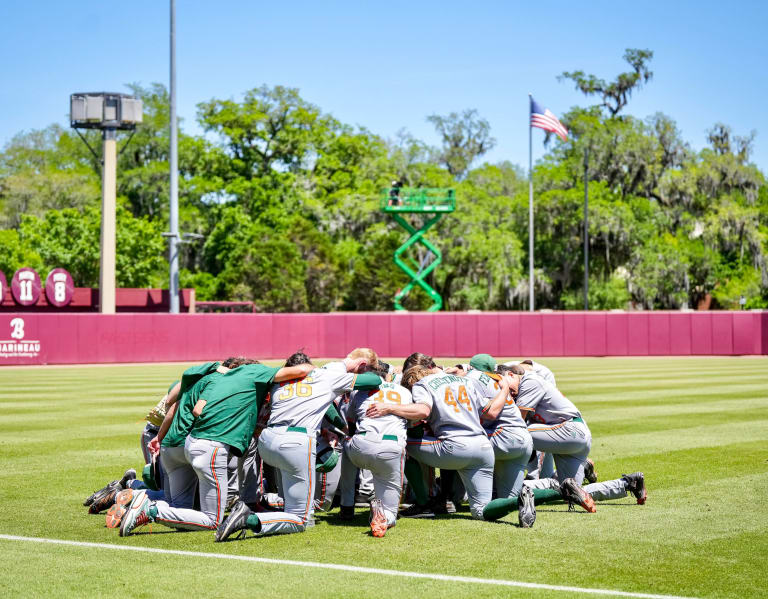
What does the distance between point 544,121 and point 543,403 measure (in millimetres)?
37337

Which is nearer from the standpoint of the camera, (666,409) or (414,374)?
(414,374)

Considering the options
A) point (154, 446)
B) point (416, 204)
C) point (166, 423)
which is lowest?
point (154, 446)

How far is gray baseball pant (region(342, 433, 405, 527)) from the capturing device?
8.56 metres

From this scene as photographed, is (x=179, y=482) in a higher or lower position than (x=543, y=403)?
lower

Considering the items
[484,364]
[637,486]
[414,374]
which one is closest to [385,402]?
[414,374]

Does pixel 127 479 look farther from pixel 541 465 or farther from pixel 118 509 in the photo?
pixel 541 465

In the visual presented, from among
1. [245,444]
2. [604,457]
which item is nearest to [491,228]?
[604,457]

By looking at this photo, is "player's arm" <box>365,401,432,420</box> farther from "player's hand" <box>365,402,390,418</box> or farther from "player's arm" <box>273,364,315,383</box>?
"player's arm" <box>273,364,315,383</box>

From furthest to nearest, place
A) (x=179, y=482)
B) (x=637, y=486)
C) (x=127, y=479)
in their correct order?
(x=127, y=479) → (x=637, y=486) → (x=179, y=482)

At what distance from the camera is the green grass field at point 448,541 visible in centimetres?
656

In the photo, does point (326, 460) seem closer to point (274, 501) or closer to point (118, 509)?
point (274, 501)

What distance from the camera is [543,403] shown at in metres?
9.85

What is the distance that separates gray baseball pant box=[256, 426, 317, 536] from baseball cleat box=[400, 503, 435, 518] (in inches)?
46.0

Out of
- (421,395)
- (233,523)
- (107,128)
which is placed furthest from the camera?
(107,128)
